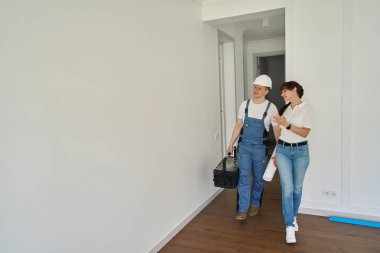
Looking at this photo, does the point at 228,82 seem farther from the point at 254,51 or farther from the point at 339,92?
the point at 339,92

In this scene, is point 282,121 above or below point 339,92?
below

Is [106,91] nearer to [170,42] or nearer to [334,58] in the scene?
[170,42]

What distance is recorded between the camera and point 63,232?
1.62m

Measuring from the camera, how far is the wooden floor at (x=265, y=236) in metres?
2.54

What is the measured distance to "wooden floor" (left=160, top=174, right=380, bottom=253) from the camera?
2537 millimetres

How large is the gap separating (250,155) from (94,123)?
5.75 feet

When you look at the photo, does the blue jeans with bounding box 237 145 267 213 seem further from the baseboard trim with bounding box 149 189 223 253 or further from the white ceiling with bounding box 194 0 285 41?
the white ceiling with bounding box 194 0 285 41

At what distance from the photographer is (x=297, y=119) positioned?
2547mm

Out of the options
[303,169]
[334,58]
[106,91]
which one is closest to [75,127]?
[106,91]

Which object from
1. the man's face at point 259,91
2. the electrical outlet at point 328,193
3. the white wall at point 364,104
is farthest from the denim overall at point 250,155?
the white wall at point 364,104

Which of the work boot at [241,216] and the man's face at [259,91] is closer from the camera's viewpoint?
the man's face at [259,91]

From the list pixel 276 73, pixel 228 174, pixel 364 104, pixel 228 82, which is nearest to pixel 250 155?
pixel 228 174

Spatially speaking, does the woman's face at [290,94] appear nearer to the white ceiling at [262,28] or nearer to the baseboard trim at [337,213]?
the baseboard trim at [337,213]

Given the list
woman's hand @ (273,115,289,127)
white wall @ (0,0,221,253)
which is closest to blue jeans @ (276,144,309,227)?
woman's hand @ (273,115,289,127)
